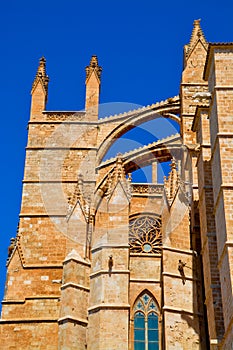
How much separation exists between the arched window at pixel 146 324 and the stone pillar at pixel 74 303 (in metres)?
1.11

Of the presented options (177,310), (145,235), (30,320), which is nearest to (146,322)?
(177,310)

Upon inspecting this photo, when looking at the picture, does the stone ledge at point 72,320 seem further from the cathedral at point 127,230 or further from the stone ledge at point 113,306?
the stone ledge at point 113,306

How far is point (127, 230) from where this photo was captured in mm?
14273

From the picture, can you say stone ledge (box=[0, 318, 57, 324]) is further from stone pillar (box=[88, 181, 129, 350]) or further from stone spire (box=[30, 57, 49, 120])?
stone spire (box=[30, 57, 49, 120])

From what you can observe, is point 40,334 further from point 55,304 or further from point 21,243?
point 21,243

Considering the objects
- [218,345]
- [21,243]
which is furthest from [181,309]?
[21,243]

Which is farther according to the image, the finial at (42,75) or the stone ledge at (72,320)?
the finial at (42,75)

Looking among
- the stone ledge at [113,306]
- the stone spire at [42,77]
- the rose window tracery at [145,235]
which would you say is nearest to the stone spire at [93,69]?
the stone spire at [42,77]

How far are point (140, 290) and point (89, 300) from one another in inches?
46.3

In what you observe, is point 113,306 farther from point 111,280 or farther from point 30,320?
point 30,320

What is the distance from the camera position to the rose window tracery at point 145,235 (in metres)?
15.1

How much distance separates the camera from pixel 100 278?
13688mm

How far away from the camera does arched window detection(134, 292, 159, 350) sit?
1358 cm

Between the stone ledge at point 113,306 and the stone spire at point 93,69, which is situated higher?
the stone spire at point 93,69
